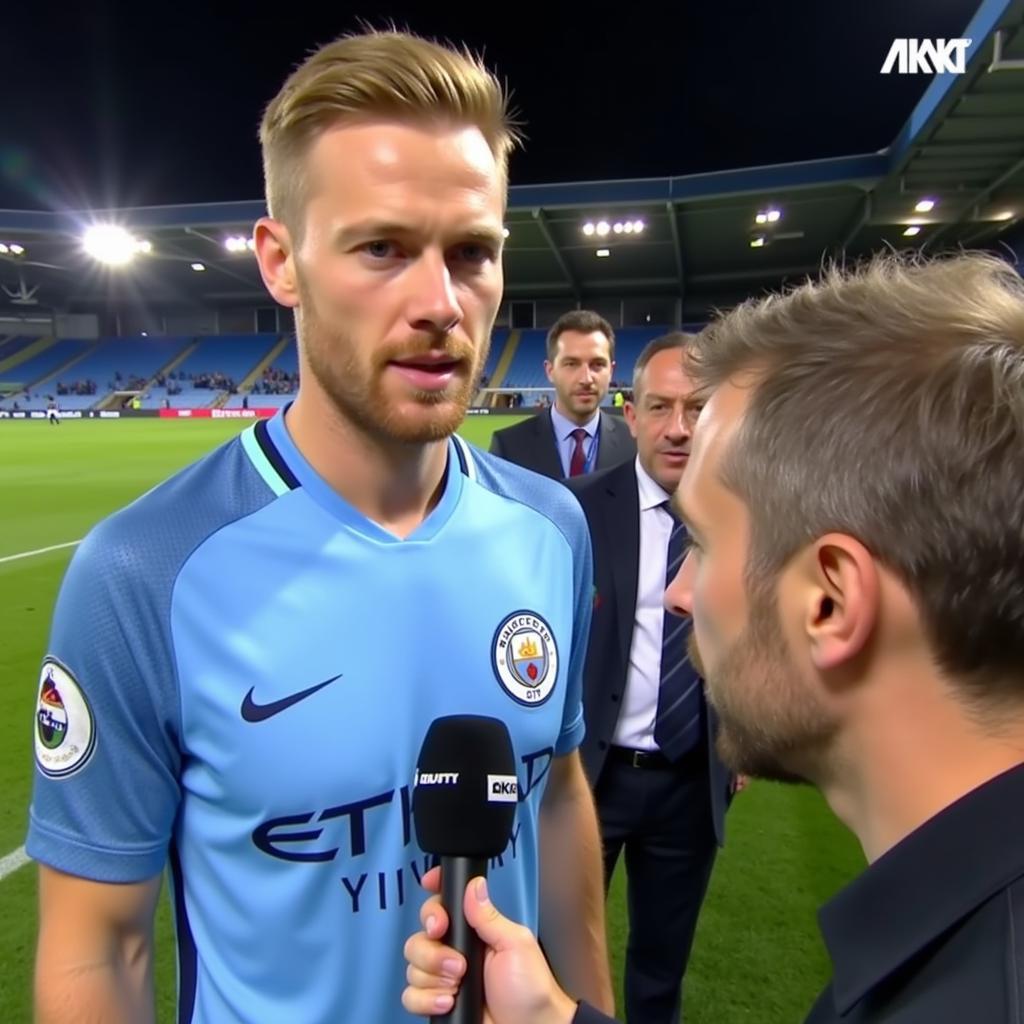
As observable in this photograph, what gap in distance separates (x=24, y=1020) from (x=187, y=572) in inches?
90.1

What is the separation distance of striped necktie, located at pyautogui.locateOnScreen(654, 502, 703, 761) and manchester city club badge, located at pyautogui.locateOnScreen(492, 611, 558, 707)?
126 cm

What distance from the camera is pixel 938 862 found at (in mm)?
832

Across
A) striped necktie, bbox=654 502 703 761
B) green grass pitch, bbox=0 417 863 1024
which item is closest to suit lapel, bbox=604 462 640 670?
striped necktie, bbox=654 502 703 761

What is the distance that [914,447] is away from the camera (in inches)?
35.0

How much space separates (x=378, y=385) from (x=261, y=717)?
21.4 inches

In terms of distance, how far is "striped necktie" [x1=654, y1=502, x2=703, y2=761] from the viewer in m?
2.64

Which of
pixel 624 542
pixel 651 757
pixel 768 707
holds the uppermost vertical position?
pixel 624 542

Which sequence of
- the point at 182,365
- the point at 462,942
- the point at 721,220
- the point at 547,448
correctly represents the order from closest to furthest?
the point at 462,942 < the point at 547,448 < the point at 721,220 < the point at 182,365

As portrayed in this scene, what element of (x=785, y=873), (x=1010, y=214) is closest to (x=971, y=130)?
(x=1010, y=214)

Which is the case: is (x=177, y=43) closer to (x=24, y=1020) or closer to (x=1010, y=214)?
(x=1010, y=214)

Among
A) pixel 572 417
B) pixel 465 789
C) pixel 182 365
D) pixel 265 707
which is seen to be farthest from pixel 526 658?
pixel 182 365

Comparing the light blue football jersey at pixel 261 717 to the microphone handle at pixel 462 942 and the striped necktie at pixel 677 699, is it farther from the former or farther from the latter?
the striped necktie at pixel 677 699

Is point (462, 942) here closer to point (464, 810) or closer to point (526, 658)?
point (464, 810)

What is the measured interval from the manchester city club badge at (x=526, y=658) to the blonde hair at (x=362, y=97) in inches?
30.4
